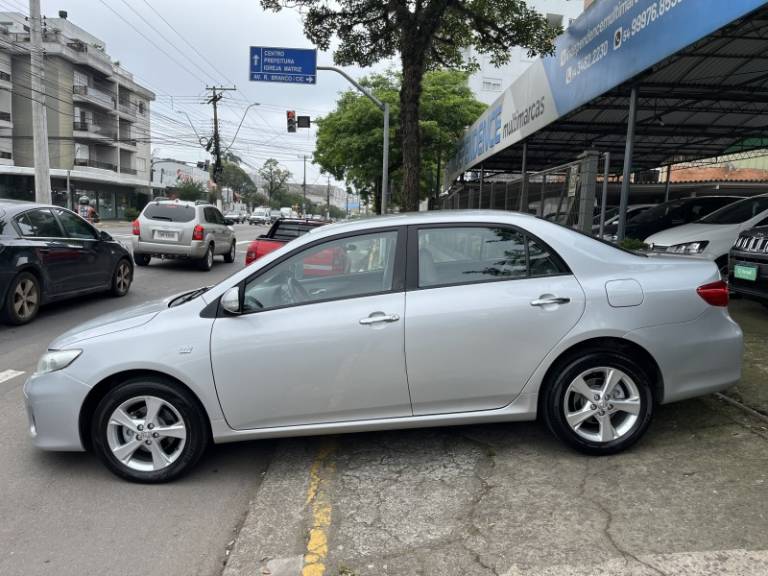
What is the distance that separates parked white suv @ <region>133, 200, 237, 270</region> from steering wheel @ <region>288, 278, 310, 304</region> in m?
10.5

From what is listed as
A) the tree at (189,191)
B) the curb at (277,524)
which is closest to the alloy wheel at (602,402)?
the curb at (277,524)

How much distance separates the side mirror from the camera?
11.1 ft

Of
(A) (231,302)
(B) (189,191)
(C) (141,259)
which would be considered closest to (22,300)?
(A) (231,302)

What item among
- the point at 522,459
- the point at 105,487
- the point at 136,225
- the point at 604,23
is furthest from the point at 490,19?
the point at 105,487

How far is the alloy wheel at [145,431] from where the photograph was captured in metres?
3.41

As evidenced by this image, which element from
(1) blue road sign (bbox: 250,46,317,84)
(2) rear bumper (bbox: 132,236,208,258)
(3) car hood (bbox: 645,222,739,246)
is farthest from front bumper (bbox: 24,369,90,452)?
(1) blue road sign (bbox: 250,46,317,84)

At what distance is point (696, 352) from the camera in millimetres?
3590

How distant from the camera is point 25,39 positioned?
4538 centimetres

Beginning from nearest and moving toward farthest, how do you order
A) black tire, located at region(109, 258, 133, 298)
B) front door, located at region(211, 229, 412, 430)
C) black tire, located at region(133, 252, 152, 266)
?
front door, located at region(211, 229, 412, 430), black tire, located at region(109, 258, 133, 298), black tire, located at region(133, 252, 152, 266)

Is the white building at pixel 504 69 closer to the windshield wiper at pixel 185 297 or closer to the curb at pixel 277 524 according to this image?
the windshield wiper at pixel 185 297

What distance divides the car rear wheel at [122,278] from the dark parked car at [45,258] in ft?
0.60

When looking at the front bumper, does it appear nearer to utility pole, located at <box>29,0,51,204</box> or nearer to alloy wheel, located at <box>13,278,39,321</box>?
alloy wheel, located at <box>13,278,39,321</box>

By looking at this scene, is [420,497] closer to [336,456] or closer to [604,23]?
[336,456]

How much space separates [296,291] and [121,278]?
7346 millimetres
